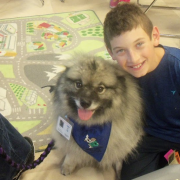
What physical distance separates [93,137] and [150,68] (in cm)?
43

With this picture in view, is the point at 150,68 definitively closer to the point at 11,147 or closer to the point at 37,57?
the point at 11,147

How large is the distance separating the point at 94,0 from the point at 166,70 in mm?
2415

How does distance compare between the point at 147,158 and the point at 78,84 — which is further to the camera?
the point at 147,158

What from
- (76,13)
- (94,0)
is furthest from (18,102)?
(94,0)

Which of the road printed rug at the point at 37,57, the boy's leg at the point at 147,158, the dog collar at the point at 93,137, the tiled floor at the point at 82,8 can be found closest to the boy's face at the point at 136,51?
the dog collar at the point at 93,137

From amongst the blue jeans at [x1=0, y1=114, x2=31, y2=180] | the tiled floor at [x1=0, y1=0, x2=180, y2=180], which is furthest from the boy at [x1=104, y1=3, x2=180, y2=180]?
the tiled floor at [x1=0, y1=0, x2=180, y2=180]

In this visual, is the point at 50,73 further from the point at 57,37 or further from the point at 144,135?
the point at 144,135

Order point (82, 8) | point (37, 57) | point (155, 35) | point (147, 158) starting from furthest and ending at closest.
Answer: point (82, 8) < point (37, 57) < point (147, 158) < point (155, 35)

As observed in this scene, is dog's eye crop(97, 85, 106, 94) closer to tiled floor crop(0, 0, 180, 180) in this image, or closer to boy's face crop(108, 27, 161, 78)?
boy's face crop(108, 27, 161, 78)

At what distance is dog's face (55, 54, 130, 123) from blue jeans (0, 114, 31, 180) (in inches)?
11.9

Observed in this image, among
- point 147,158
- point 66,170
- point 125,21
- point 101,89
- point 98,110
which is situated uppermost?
point 125,21

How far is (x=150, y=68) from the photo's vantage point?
3.40 feet

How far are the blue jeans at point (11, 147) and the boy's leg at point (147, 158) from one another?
0.57m

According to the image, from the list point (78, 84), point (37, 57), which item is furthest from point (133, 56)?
point (37, 57)
